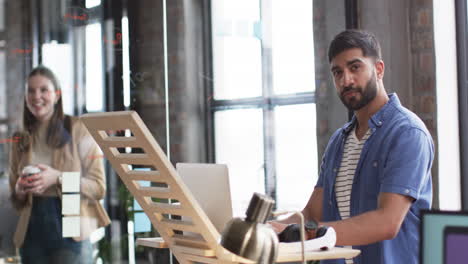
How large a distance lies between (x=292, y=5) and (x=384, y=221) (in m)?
2.24

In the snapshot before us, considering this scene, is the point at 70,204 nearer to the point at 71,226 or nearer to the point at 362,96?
the point at 71,226

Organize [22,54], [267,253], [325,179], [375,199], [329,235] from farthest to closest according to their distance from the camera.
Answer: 1. [22,54]
2. [325,179]
3. [375,199]
4. [329,235]
5. [267,253]

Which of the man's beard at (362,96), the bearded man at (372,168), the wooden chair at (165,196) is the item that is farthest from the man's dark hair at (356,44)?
the wooden chair at (165,196)

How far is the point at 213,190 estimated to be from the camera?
7.93 feet

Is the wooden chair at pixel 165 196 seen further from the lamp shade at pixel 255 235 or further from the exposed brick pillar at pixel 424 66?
the exposed brick pillar at pixel 424 66

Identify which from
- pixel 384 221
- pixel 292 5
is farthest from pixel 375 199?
pixel 292 5

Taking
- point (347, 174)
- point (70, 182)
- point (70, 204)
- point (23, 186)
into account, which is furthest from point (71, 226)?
point (347, 174)

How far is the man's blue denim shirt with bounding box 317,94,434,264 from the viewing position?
2697mm

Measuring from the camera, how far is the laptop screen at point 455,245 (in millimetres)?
1639

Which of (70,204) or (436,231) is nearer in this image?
(436,231)

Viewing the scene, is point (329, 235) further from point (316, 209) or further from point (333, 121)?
point (333, 121)

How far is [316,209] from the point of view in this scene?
323 centimetres

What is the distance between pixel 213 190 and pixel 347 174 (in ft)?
2.45

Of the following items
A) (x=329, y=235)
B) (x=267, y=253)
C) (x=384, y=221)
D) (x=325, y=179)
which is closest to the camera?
(x=267, y=253)
